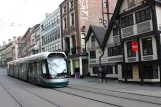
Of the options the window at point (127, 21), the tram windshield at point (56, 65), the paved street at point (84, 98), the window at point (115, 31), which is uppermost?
the window at point (127, 21)

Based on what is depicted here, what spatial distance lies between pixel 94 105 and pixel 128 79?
51.5ft

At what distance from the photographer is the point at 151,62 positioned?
2330 centimetres

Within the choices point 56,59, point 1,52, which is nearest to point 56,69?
point 56,59

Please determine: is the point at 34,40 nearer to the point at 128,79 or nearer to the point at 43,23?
the point at 43,23

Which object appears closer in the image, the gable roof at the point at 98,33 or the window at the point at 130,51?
the window at the point at 130,51

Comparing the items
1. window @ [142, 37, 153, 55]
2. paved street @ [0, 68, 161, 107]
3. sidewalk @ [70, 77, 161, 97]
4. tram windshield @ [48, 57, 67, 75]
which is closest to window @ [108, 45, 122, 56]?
window @ [142, 37, 153, 55]

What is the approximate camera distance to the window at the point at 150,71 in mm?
23500

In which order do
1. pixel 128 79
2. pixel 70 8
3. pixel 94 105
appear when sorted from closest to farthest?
pixel 94 105, pixel 128 79, pixel 70 8

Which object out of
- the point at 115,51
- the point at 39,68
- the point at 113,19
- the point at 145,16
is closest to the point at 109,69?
the point at 115,51

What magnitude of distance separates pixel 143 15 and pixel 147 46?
3.20 metres

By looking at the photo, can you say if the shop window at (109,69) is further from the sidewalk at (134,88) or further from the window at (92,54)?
the sidewalk at (134,88)

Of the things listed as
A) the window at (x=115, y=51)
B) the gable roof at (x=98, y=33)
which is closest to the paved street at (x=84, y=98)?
the window at (x=115, y=51)

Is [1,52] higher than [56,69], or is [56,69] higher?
[1,52]

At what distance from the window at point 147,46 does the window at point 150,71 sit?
139 centimetres
